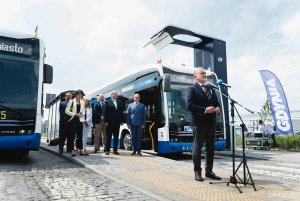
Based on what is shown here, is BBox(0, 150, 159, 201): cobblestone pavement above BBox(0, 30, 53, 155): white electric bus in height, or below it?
below

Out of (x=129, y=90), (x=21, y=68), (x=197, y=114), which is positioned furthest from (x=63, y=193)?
(x=129, y=90)

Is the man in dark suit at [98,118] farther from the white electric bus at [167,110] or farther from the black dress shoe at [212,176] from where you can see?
the black dress shoe at [212,176]

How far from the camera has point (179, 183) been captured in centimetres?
524

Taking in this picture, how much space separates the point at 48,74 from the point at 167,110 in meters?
3.70

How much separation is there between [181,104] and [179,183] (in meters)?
5.03

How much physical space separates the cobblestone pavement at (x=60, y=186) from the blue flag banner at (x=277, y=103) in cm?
1257

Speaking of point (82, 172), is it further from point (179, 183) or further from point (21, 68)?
point (21, 68)

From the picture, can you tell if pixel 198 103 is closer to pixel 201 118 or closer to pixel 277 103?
pixel 201 118

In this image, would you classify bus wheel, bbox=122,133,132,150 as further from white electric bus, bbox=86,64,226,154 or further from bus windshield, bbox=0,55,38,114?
bus windshield, bbox=0,55,38,114

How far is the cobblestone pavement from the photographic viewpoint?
14.1 feet

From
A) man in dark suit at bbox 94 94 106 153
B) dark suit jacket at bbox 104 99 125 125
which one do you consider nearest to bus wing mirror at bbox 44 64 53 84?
dark suit jacket at bbox 104 99 125 125

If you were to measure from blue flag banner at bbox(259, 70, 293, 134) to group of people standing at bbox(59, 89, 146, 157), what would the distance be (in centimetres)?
919

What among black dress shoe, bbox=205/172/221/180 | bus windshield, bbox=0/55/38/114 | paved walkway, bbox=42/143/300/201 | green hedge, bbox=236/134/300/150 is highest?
bus windshield, bbox=0/55/38/114

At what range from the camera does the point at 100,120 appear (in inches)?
425
